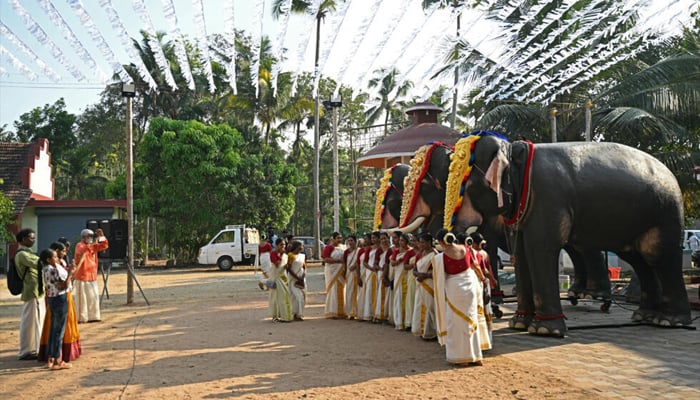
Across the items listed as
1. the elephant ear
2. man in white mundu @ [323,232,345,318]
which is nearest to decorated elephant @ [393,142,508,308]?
man in white mundu @ [323,232,345,318]

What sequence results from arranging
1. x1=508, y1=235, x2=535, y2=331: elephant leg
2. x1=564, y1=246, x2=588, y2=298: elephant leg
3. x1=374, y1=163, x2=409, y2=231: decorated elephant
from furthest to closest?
x1=374, y1=163, x2=409, y2=231: decorated elephant → x1=564, y1=246, x2=588, y2=298: elephant leg → x1=508, y1=235, x2=535, y2=331: elephant leg

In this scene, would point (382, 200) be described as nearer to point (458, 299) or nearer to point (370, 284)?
point (370, 284)

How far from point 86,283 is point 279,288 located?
11.1 feet

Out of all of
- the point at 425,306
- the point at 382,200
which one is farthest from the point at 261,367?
the point at 382,200

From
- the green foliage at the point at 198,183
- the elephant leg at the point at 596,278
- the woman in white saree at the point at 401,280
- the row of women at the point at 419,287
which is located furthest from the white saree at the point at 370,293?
the green foliage at the point at 198,183

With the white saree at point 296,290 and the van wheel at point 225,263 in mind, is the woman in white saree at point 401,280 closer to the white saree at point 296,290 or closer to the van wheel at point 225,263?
the white saree at point 296,290

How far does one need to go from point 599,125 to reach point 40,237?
73.9ft

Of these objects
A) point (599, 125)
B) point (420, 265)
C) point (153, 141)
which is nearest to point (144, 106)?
point (153, 141)

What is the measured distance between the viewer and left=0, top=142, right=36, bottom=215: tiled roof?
988 inches

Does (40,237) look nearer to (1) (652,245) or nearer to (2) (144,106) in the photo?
(2) (144,106)

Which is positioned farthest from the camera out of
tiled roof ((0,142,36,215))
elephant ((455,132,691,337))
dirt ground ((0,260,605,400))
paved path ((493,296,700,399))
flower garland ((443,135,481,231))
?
tiled roof ((0,142,36,215))

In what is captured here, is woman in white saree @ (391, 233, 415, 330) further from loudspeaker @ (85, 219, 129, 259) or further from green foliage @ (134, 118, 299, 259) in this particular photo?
green foliage @ (134, 118, 299, 259)

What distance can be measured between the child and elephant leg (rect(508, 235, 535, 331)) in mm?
5688

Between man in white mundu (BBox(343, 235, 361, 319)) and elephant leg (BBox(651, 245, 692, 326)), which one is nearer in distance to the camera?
elephant leg (BBox(651, 245, 692, 326))
